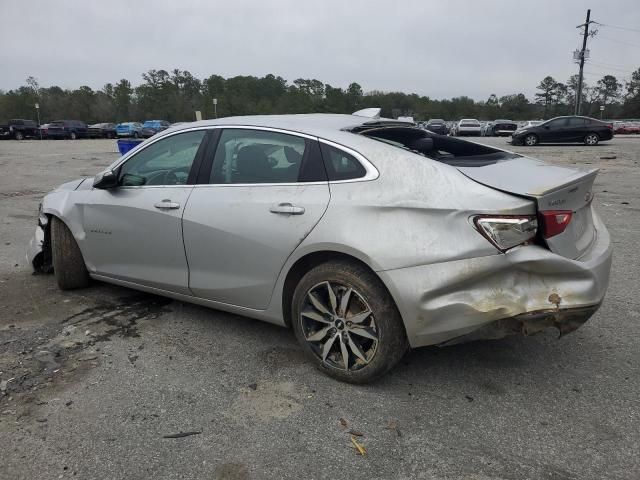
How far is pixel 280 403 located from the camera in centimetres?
289

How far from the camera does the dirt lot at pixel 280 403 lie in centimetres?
238

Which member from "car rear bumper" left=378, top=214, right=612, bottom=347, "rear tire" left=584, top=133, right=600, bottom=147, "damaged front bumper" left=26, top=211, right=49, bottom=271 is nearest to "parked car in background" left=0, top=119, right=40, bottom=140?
"rear tire" left=584, top=133, right=600, bottom=147

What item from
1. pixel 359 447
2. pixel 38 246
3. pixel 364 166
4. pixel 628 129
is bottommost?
pixel 359 447

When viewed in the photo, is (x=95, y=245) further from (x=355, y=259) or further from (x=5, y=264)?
(x=355, y=259)

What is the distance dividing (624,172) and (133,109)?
247 feet

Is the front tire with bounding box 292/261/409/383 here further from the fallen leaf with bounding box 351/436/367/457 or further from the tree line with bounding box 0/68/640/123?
the tree line with bounding box 0/68/640/123

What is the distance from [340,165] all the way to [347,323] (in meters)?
0.94

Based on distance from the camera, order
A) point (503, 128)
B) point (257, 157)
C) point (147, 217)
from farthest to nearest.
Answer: point (503, 128) → point (147, 217) → point (257, 157)

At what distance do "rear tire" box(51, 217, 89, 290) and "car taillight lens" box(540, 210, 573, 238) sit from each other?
3750 mm

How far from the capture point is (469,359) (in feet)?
11.0

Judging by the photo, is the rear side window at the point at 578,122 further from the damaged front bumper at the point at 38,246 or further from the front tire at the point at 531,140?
the damaged front bumper at the point at 38,246

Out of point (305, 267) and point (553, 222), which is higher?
point (553, 222)

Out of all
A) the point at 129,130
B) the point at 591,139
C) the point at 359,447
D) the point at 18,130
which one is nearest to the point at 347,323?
the point at 359,447

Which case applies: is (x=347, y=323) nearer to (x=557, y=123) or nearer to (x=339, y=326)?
(x=339, y=326)
